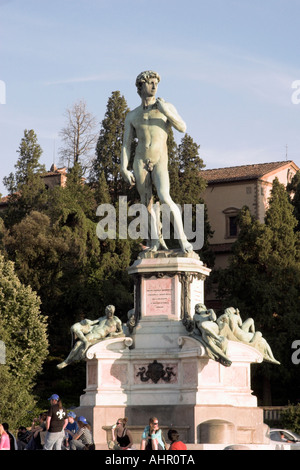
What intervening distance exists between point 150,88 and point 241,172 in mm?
48170

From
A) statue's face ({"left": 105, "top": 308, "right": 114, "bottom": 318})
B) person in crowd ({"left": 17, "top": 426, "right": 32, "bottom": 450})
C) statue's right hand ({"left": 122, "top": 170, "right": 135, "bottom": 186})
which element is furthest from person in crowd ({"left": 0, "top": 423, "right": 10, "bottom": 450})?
statue's right hand ({"left": 122, "top": 170, "right": 135, "bottom": 186})

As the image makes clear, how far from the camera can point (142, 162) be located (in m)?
26.7

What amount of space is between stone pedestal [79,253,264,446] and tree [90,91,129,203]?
38.6 meters

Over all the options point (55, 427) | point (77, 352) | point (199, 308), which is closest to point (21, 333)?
point (77, 352)

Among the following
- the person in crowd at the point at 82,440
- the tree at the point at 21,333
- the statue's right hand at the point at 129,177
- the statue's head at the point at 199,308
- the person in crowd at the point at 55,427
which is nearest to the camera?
the person in crowd at the point at 55,427

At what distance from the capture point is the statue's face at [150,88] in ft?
87.2

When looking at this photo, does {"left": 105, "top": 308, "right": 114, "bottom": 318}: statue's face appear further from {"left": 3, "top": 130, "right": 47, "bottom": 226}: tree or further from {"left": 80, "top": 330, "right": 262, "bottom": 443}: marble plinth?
{"left": 3, "top": 130, "right": 47, "bottom": 226}: tree

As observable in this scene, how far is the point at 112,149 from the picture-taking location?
217ft

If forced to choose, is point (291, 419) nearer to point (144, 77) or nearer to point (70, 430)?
point (144, 77)

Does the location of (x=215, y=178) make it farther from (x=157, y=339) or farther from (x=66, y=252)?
(x=157, y=339)

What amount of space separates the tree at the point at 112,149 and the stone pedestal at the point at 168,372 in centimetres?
3856

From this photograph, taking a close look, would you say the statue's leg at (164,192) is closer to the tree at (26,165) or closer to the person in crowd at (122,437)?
the person in crowd at (122,437)

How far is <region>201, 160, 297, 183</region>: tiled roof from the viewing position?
7294 centimetres

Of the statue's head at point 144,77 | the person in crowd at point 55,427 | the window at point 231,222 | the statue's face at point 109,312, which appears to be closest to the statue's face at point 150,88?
the statue's head at point 144,77
